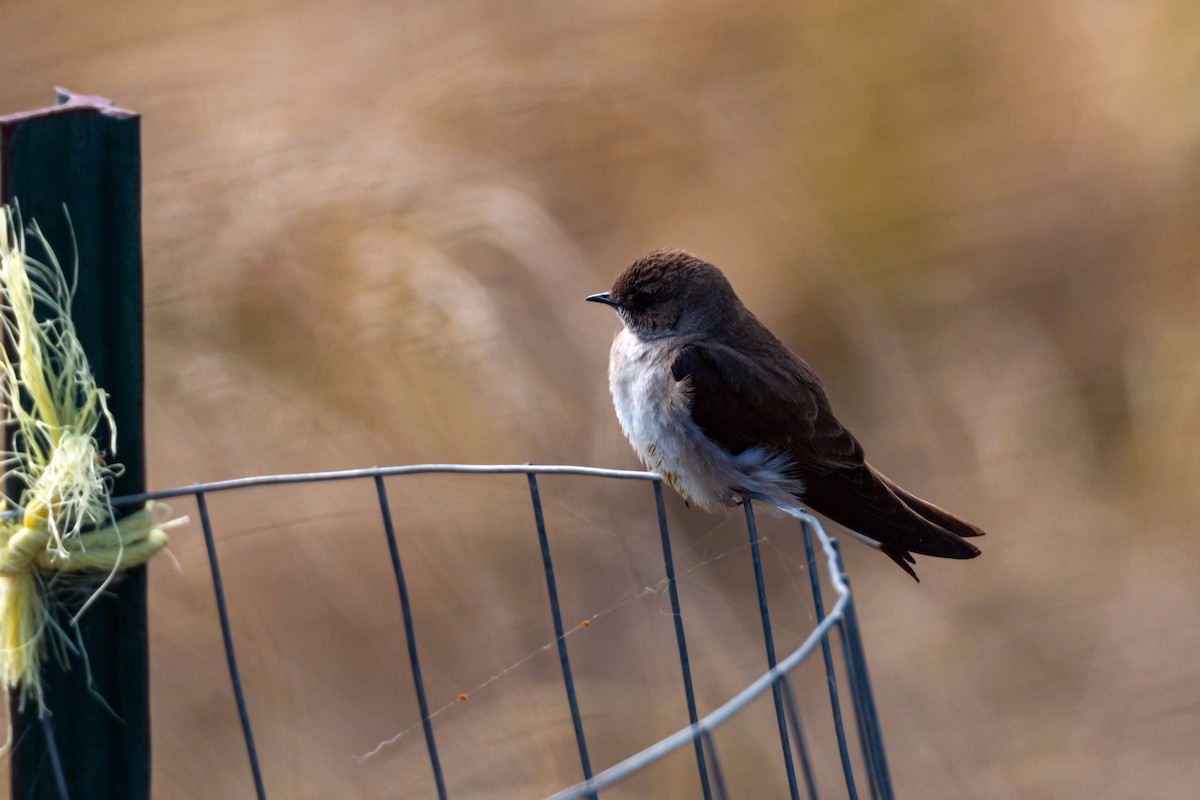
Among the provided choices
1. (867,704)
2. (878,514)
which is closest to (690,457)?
(878,514)

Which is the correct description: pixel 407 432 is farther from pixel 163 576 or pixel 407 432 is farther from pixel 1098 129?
pixel 1098 129

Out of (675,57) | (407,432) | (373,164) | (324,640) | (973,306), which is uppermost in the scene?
(675,57)

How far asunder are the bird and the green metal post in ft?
3.03

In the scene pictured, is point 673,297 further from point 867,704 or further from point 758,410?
point 867,704

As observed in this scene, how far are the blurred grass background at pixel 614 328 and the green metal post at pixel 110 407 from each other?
72.1 inches

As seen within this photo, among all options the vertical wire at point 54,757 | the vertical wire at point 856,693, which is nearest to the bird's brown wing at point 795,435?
the vertical wire at point 856,693

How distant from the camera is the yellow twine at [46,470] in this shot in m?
1.25

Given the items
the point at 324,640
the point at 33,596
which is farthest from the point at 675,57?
the point at 33,596

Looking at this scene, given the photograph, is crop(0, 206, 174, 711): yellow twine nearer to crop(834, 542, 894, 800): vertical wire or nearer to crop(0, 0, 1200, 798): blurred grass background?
crop(834, 542, 894, 800): vertical wire

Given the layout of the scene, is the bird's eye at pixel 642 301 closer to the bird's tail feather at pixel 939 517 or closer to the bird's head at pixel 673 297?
the bird's head at pixel 673 297

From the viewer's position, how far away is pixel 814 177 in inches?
152

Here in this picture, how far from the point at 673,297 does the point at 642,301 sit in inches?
2.2

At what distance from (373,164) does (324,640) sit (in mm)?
1268

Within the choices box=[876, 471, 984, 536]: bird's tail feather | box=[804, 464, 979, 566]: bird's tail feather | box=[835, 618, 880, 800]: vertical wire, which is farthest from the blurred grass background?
box=[835, 618, 880, 800]: vertical wire
